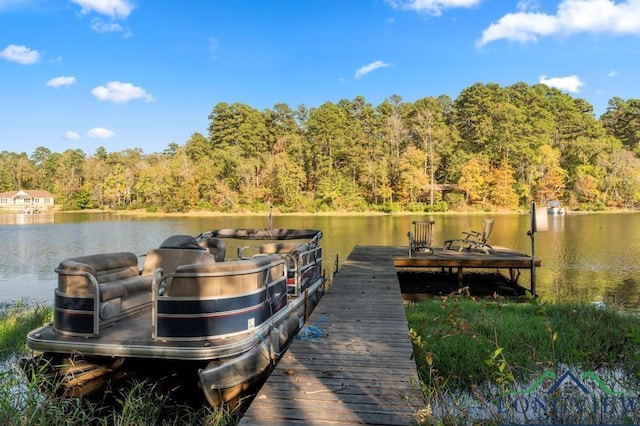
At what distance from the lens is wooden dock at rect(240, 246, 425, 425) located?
3547mm

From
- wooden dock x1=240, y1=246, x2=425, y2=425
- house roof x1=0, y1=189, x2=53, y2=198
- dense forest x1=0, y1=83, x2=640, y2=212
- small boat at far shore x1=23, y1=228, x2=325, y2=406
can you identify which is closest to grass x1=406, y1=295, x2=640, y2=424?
wooden dock x1=240, y1=246, x2=425, y2=425

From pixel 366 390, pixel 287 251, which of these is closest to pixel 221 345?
pixel 366 390

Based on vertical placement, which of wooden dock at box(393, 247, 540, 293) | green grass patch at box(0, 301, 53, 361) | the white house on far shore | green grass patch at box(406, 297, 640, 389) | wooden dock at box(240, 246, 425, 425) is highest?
the white house on far shore

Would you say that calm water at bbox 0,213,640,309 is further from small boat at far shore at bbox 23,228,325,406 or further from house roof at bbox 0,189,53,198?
house roof at bbox 0,189,53,198

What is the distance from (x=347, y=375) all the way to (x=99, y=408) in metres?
2.75

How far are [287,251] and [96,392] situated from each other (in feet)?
14.5

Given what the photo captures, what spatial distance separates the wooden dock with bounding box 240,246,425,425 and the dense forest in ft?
156

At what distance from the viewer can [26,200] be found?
81.9m

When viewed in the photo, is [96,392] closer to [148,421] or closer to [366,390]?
[148,421]

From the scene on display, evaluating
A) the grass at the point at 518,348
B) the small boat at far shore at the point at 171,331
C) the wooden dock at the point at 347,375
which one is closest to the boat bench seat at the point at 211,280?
the small boat at far shore at the point at 171,331

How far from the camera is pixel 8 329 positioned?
315 inches

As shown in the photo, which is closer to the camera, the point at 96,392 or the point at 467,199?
the point at 96,392

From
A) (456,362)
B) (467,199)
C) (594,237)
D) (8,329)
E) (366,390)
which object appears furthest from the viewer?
(467,199)

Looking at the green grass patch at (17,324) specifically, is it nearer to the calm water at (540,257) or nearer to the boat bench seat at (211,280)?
the calm water at (540,257)
